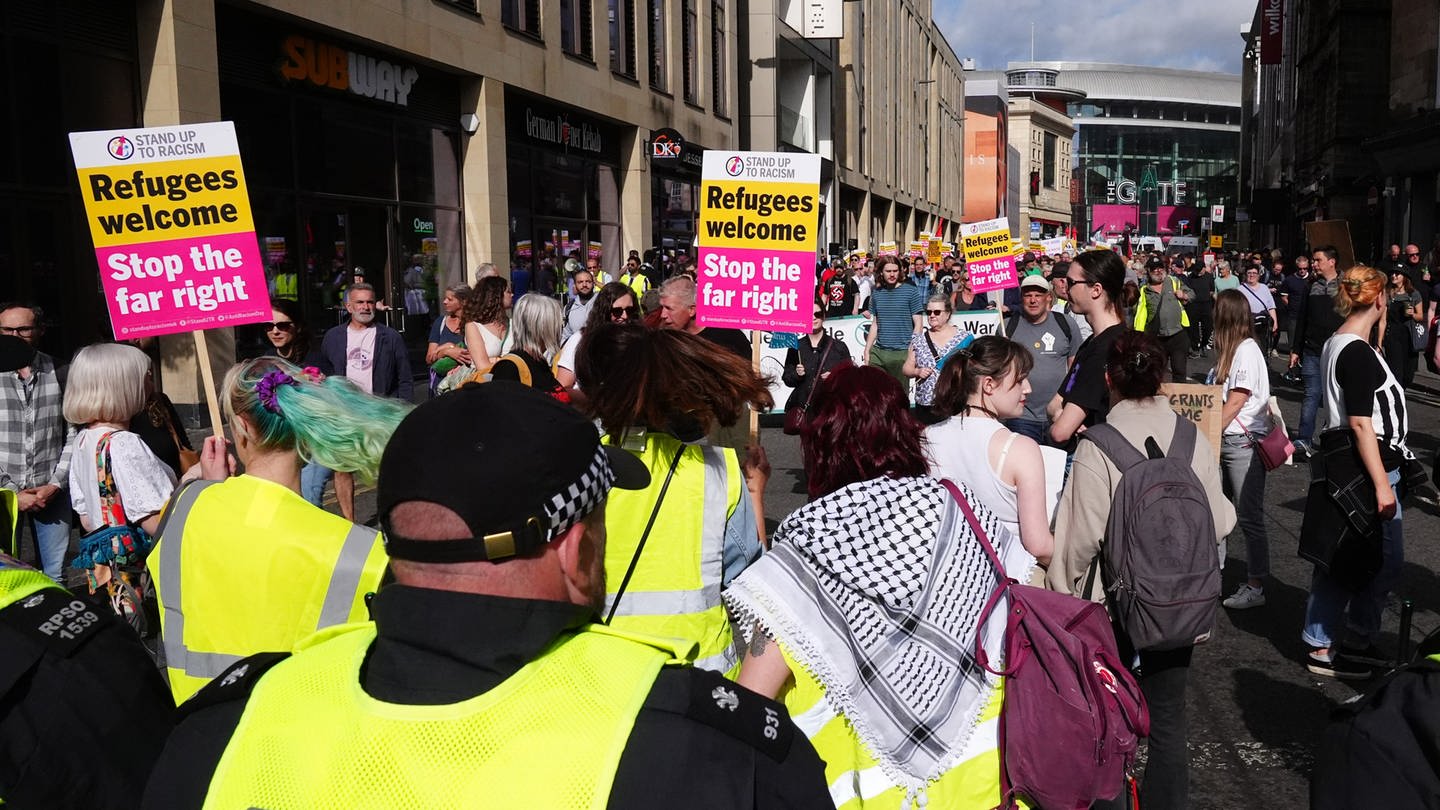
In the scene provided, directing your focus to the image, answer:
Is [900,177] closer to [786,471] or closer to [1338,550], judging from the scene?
[786,471]

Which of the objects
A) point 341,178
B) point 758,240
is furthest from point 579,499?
point 341,178

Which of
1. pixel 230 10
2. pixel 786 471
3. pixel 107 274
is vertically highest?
pixel 230 10

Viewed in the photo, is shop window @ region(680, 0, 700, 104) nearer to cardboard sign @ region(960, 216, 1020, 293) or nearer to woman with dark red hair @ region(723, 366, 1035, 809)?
cardboard sign @ region(960, 216, 1020, 293)

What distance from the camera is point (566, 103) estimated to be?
910 inches

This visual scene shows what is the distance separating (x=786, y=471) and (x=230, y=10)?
8569 millimetres

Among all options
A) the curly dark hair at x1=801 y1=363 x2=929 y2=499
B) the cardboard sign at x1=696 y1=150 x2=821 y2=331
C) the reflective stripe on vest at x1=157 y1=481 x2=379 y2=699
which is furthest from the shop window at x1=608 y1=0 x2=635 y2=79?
the reflective stripe on vest at x1=157 y1=481 x2=379 y2=699

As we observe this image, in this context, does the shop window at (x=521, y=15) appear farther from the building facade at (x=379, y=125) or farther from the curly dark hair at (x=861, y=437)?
the curly dark hair at (x=861, y=437)

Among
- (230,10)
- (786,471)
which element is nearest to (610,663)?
(786,471)

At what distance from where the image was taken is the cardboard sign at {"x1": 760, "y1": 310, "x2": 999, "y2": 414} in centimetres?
1383

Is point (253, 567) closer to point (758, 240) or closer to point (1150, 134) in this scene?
point (758, 240)

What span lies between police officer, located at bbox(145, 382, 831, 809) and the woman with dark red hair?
1.05 meters

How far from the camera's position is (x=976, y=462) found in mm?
4277

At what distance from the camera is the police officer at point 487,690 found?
1.39m

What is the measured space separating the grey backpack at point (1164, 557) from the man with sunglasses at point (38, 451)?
5030 millimetres
